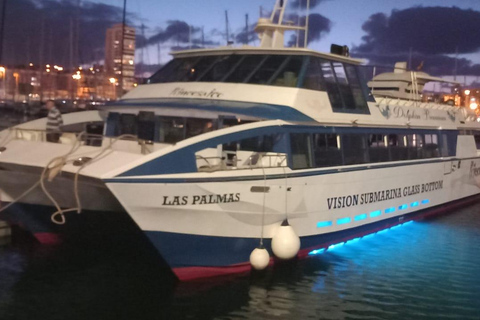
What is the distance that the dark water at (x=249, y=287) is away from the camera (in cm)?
845

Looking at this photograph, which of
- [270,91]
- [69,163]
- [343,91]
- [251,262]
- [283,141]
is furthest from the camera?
[343,91]

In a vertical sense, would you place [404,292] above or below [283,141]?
below

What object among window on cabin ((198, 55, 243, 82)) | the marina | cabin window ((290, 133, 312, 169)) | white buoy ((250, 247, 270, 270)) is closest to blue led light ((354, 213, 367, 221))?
the marina

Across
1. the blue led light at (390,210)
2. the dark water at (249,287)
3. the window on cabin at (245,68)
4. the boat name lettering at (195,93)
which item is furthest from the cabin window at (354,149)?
the boat name lettering at (195,93)

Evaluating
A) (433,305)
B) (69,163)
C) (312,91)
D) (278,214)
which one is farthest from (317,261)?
(69,163)

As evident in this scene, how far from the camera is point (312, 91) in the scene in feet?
35.5

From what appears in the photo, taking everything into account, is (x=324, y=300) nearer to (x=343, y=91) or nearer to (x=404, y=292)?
(x=404, y=292)

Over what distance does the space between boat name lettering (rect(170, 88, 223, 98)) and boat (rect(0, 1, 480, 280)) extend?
40mm

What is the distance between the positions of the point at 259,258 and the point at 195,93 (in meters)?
3.67

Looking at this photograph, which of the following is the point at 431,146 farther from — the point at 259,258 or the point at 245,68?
the point at 259,258

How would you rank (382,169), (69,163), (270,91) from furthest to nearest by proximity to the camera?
1. (382,169)
2. (270,91)
3. (69,163)

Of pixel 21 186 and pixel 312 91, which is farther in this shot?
pixel 312 91

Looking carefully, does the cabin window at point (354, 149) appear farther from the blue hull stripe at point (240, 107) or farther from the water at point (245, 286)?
the water at point (245, 286)

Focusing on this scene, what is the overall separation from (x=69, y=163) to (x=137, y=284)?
99.8 inches
